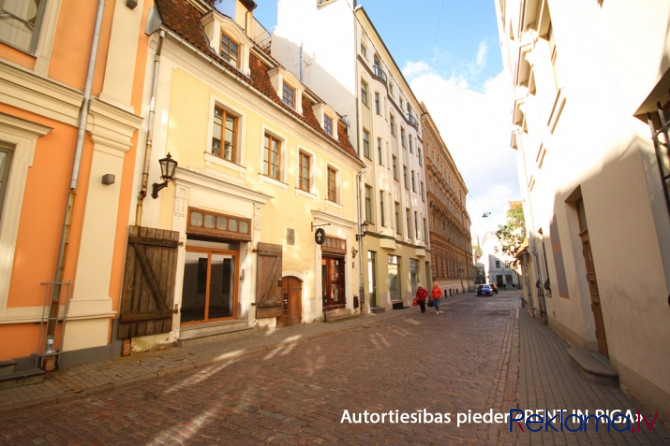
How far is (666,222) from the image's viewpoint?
3.16m

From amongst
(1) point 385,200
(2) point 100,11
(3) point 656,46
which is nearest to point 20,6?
(2) point 100,11

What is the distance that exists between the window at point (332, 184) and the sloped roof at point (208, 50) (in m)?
1.41

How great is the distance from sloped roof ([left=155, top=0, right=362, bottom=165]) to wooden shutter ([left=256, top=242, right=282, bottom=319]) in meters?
5.38

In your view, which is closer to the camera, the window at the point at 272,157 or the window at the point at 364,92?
the window at the point at 272,157

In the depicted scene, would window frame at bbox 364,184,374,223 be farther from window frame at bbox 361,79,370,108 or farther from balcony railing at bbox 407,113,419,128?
balcony railing at bbox 407,113,419,128

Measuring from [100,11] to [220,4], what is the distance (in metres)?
8.65

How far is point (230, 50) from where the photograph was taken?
431 inches

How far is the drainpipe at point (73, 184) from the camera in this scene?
5836mm

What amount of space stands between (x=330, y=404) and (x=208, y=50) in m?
10.0

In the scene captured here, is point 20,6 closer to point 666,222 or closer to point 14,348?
point 14,348

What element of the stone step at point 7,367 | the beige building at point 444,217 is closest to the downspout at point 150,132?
the stone step at point 7,367

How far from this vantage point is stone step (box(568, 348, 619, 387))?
15.4ft

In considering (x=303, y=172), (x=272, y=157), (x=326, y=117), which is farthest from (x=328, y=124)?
(x=272, y=157)

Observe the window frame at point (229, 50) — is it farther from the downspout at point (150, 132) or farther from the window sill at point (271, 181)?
the window sill at point (271, 181)
